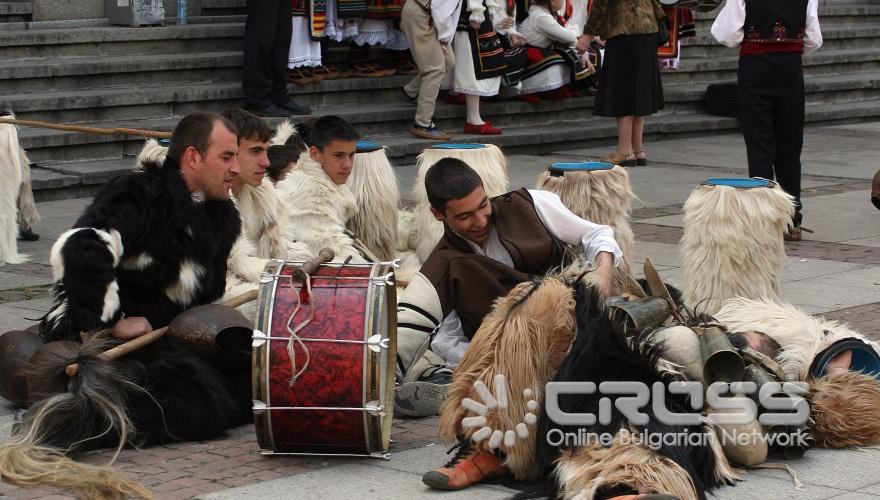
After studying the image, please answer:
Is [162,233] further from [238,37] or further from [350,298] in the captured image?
[238,37]

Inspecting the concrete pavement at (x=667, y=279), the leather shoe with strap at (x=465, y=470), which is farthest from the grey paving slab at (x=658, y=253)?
the leather shoe with strap at (x=465, y=470)

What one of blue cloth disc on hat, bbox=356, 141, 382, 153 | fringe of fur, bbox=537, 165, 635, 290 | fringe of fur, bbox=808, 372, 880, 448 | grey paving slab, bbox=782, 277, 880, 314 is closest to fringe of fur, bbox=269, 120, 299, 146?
blue cloth disc on hat, bbox=356, 141, 382, 153

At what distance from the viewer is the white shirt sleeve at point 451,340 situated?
18.3 feet

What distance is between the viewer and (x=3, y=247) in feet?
26.6

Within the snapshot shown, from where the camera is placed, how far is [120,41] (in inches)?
486

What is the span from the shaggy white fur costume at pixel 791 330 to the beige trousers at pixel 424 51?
697 cm

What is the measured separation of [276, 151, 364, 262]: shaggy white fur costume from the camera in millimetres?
6734

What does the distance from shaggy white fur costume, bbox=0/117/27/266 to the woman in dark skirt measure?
5661 millimetres

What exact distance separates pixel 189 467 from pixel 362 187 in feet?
9.08

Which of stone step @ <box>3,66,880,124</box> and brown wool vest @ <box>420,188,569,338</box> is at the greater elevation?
stone step @ <box>3,66,880,124</box>

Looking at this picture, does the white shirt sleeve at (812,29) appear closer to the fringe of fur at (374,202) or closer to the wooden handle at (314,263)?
the fringe of fur at (374,202)

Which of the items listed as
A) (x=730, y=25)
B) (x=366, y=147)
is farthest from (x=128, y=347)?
(x=730, y=25)

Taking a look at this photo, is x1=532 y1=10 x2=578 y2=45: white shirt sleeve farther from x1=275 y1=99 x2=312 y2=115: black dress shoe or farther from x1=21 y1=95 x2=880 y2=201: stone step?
x1=275 y1=99 x2=312 y2=115: black dress shoe

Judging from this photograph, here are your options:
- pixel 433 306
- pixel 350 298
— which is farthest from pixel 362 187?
pixel 350 298
